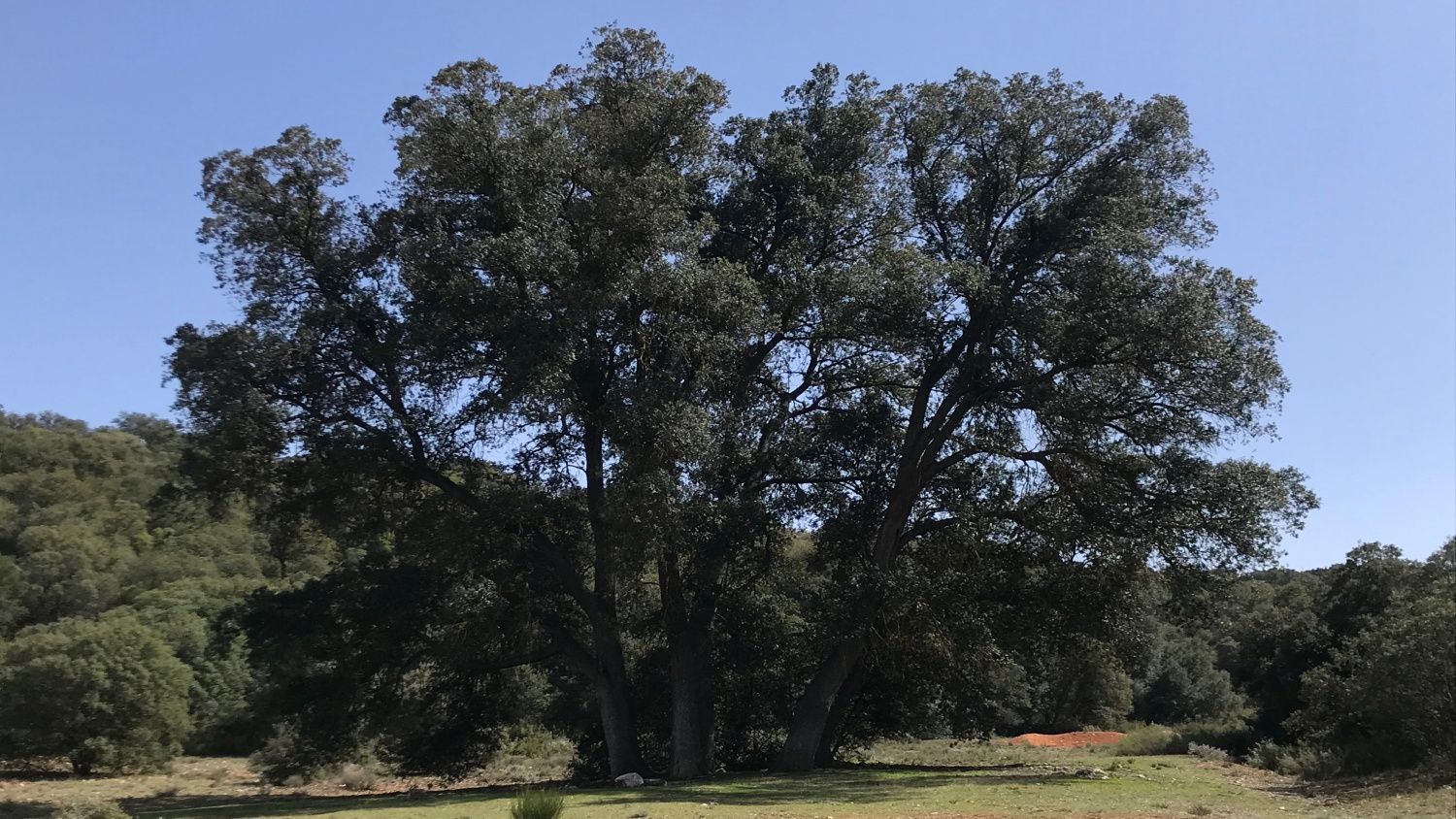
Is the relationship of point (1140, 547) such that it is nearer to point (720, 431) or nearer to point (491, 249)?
point (720, 431)

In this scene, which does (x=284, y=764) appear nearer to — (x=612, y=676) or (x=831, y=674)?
(x=612, y=676)

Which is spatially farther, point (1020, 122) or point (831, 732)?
point (831, 732)

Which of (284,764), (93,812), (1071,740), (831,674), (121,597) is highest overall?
(121,597)

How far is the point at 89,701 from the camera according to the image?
3027cm

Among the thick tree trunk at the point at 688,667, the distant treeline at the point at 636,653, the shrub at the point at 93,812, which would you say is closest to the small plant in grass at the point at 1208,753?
the distant treeline at the point at 636,653

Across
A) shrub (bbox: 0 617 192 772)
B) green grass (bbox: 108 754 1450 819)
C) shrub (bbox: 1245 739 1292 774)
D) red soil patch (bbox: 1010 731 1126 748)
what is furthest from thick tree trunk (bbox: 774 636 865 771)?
red soil patch (bbox: 1010 731 1126 748)

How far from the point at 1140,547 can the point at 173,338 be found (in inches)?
812

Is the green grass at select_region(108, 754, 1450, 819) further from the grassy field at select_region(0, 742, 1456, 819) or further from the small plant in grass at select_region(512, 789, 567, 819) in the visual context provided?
the small plant in grass at select_region(512, 789, 567, 819)

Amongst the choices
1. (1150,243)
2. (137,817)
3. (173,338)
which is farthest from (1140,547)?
(173,338)

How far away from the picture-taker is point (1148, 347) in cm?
2091

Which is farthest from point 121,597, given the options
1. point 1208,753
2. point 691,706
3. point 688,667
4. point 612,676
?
point 1208,753

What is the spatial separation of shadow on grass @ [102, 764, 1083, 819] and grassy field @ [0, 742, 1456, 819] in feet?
0.08

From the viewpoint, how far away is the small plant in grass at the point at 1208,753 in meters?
33.1

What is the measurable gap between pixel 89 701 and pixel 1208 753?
113 feet
